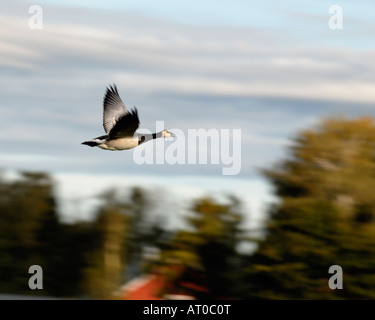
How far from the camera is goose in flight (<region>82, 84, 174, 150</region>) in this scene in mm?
20172

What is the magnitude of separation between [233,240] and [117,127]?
35.7 metres

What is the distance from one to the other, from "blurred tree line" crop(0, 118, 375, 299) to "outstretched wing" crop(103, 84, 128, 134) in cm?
2856

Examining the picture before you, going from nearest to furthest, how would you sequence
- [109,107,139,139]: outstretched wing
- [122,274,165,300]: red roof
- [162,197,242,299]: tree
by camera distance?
[109,107,139,139]: outstretched wing
[122,274,165,300]: red roof
[162,197,242,299]: tree

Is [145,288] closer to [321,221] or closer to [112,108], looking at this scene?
[321,221]

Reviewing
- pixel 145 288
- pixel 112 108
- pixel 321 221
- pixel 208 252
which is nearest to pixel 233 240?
pixel 208 252

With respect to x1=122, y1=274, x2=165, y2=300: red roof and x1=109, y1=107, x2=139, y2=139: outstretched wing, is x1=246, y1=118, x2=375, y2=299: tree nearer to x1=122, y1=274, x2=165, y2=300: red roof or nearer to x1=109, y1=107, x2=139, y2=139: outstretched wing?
x1=122, y1=274, x2=165, y2=300: red roof

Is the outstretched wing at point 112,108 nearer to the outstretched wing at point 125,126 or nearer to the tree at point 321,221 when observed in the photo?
the outstretched wing at point 125,126

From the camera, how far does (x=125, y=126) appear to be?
20.2 m

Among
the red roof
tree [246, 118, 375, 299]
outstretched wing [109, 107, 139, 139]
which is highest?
outstretched wing [109, 107, 139, 139]

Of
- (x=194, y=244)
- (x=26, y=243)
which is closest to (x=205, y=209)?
(x=194, y=244)

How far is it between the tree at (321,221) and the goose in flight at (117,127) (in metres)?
29.5

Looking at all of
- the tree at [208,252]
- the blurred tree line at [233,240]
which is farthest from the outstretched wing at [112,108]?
the tree at [208,252]

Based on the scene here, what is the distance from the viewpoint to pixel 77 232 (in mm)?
62031

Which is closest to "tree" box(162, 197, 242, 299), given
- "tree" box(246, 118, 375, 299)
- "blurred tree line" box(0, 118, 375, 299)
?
"blurred tree line" box(0, 118, 375, 299)
